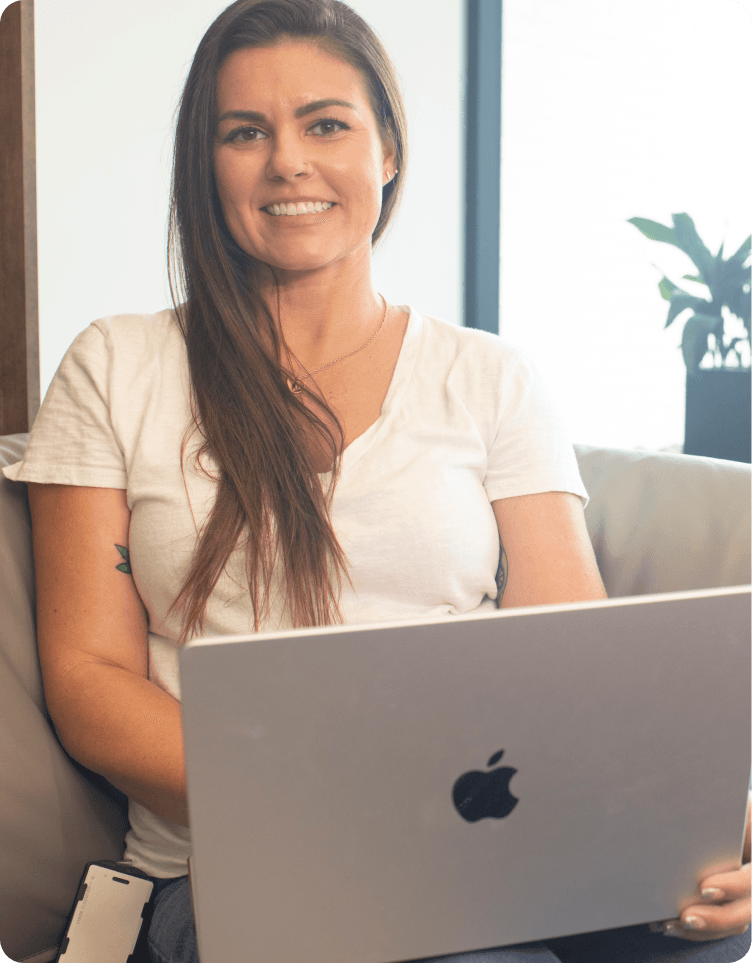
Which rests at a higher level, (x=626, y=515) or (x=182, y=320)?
(x=182, y=320)

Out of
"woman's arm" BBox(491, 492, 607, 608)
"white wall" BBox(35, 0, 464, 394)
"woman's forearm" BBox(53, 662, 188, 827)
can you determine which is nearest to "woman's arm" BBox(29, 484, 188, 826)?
"woman's forearm" BBox(53, 662, 188, 827)

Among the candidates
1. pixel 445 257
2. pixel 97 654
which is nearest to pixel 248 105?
pixel 97 654

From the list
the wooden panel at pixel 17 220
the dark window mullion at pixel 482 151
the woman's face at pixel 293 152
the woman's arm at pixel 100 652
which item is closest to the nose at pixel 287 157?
→ the woman's face at pixel 293 152

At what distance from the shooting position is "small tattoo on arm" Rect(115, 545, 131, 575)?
0.92 m

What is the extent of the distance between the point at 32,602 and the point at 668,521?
2.64ft

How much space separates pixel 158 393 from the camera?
97cm

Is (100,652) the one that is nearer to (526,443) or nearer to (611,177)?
(526,443)

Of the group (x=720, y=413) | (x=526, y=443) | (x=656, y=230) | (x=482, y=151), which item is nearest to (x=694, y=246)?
(x=656, y=230)

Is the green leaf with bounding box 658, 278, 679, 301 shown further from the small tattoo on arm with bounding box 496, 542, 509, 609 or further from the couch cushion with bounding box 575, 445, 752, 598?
the small tattoo on arm with bounding box 496, 542, 509, 609

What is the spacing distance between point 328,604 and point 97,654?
0.25 meters

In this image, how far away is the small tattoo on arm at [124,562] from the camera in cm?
92

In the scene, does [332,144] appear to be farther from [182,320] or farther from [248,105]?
[182,320]

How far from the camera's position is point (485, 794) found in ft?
1.59

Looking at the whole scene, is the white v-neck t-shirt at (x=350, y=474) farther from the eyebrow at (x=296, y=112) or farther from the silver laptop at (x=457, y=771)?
the silver laptop at (x=457, y=771)
